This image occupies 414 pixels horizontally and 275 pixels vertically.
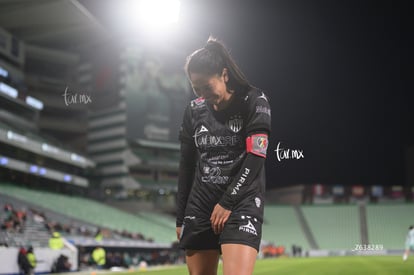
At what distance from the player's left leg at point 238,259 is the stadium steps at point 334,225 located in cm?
4670

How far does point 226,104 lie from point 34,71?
205ft

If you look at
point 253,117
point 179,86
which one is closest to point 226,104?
point 253,117

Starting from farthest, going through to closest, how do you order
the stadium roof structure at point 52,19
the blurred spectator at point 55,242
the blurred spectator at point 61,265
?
the stadium roof structure at point 52,19 < the blurred spectator at point 55,242 < the blurred spectator at point 61,265

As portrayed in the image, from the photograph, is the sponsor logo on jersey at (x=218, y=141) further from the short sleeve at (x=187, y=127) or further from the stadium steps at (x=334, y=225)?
the stadium steps at (x=334, y=225)

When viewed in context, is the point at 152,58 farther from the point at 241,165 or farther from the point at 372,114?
the point at 241,165

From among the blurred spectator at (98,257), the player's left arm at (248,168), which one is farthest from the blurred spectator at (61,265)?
the player's left arm at (248,168)

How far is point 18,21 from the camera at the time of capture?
4322 centimetres

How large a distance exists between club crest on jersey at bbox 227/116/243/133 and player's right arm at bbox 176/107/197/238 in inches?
16.9

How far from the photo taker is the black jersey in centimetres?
380

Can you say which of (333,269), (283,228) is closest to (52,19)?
(333,269)

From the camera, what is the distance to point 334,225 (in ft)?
185

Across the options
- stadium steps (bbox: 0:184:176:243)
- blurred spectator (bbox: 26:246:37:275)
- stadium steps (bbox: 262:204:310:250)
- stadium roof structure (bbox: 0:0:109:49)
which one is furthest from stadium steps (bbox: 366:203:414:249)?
blurred spectator (bbox: 26:246:37:275)

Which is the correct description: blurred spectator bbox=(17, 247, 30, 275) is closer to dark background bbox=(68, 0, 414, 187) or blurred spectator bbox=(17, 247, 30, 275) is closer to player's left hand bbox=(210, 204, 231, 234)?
dark background bbox=(68, 0, 414, 187)

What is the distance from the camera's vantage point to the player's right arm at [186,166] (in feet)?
13.9
